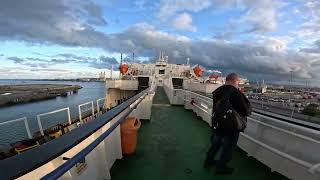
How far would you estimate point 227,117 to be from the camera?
15.0 feet

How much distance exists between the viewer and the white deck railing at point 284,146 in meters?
4.58

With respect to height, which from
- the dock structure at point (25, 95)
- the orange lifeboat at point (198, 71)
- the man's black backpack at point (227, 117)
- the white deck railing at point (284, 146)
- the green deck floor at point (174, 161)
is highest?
the orange lifeboat at point (198, 71)

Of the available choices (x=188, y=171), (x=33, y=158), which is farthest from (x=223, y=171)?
(x=33, y=158)

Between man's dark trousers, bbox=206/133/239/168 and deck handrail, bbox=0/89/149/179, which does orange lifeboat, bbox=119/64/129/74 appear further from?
deck handrail, bbox=0/89/149/179

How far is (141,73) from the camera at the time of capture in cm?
4638

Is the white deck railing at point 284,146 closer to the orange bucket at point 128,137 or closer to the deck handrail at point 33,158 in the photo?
the orange bucket at point 128,137

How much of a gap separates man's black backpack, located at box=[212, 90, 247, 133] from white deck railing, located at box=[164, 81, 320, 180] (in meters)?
1.01

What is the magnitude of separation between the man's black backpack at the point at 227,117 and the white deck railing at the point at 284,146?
39.6 inches

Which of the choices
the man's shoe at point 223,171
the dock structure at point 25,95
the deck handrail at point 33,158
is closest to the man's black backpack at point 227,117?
the man's shoe at point 223,171

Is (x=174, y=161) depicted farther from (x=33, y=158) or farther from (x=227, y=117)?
(x=33, y=158)

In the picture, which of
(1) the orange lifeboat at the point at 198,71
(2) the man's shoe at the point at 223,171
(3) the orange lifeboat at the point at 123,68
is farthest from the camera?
(1) the orange lifeboat at the point at 198,71

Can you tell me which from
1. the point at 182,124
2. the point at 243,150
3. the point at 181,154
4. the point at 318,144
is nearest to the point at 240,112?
the point at 318,144

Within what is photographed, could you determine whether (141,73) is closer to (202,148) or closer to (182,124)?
(182,124)

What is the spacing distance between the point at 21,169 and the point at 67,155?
41.3 inches
